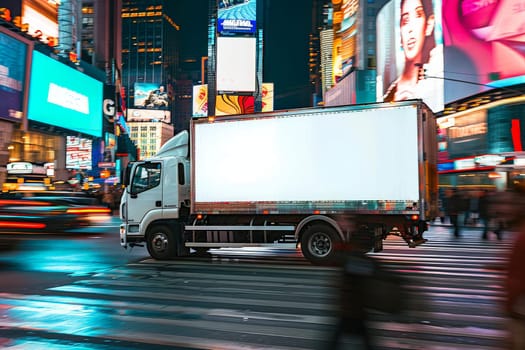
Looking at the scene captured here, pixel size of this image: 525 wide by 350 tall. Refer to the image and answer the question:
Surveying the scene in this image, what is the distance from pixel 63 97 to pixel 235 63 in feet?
157

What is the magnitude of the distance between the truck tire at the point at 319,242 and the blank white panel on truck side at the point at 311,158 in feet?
2.25

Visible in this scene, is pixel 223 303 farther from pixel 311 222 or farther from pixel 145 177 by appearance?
pixel 145 177

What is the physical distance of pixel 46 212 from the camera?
16656 millimetres

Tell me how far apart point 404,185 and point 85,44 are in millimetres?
117344

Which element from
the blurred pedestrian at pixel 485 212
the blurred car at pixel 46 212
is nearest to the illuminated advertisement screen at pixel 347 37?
the blurred pedestrian at pixel 485 212

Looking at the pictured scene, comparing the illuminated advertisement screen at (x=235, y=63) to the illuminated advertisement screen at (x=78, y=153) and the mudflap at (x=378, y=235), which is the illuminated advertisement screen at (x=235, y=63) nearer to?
the illuminated advertisement screen at (x=78, y=153)

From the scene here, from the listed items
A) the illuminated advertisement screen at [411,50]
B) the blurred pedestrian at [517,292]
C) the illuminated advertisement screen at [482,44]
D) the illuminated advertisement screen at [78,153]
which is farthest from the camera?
the illuminated advertisement screen at [78,153]

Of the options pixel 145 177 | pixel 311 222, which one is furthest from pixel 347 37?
pixel 311 222

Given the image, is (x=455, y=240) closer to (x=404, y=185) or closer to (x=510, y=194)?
(x=404, y=185)

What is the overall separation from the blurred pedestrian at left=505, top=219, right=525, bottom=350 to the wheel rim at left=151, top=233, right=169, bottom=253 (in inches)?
416

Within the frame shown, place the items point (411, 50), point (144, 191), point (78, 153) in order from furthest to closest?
point (78, 153) → point (411, 50) → point (144, 191)

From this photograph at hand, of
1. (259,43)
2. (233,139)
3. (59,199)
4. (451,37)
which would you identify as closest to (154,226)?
(233,139)

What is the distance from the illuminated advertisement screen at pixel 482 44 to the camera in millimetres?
51812

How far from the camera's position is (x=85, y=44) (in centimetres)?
11688
